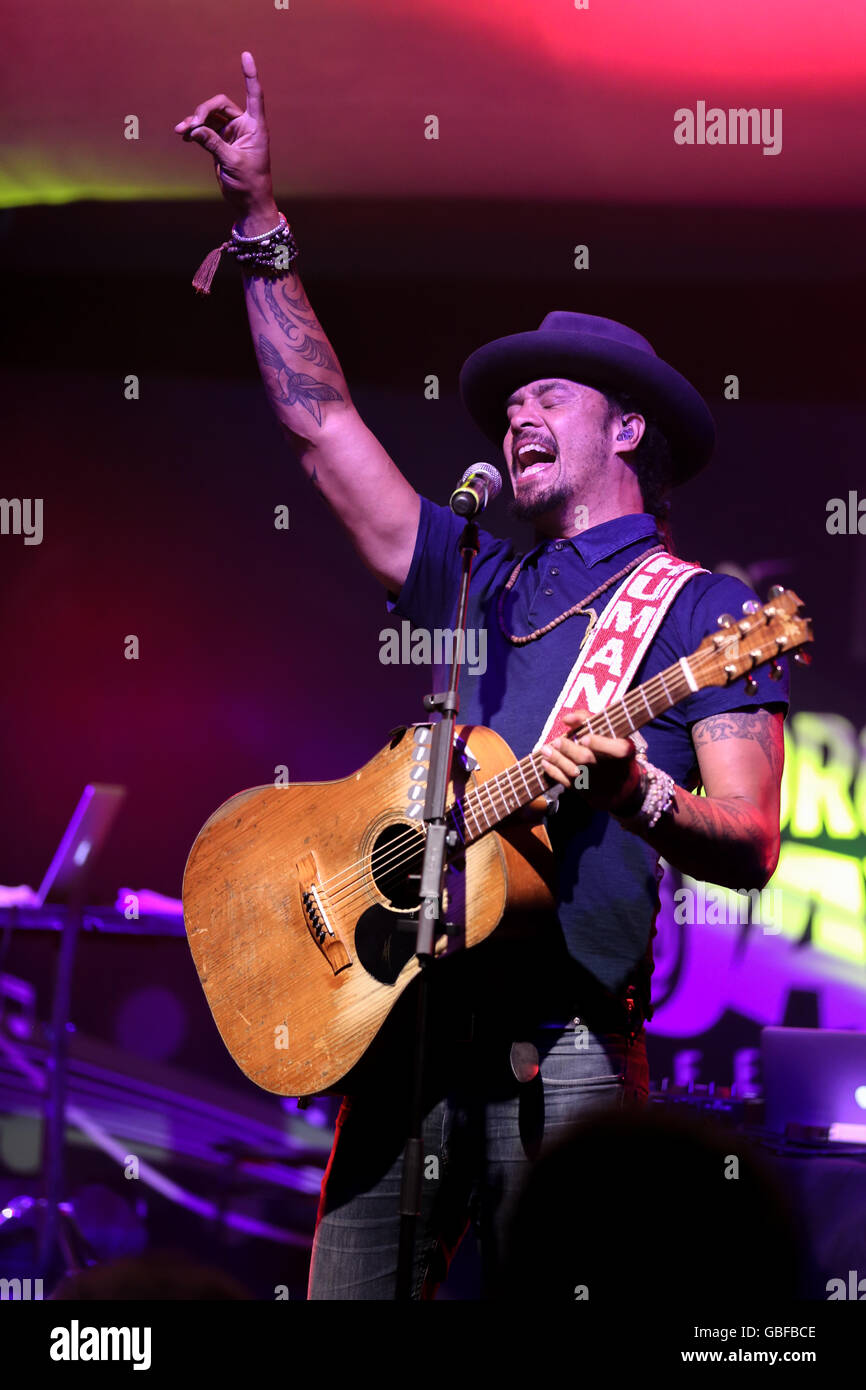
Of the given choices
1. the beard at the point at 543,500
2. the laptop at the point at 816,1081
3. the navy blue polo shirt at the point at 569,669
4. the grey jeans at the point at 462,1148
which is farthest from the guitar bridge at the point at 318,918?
the laptop at the point at 816,1081

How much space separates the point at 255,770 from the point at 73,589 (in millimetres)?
1255

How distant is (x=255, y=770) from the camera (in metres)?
5.58

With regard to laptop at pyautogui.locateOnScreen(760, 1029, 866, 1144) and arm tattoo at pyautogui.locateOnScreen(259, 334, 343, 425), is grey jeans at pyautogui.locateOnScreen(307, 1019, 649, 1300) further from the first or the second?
laptop at pyautogui.locateOnScreen(760, 1029, 866, 1144)

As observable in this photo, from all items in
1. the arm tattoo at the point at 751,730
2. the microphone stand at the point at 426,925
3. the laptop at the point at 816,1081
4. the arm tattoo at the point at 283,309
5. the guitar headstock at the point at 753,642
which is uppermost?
the arm tattoo at the point at 283,309

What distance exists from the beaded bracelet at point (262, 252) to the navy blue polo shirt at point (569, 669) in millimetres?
616

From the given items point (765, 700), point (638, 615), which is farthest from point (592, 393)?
point (765, 700)

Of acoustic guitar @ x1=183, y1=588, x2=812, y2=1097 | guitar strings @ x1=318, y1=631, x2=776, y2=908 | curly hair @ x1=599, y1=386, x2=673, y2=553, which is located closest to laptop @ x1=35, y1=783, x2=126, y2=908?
acoustic guitar @ x1=183, y1=588, x2=812, y2=1097

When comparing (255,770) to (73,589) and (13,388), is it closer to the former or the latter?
(73,589)

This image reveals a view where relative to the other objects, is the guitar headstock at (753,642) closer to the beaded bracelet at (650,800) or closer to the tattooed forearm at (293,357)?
the beaded bracelet at (650,800)

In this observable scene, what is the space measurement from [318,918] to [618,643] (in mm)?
782

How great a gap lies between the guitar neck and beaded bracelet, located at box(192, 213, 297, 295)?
4.26ft

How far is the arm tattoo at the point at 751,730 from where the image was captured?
2227 millimetres

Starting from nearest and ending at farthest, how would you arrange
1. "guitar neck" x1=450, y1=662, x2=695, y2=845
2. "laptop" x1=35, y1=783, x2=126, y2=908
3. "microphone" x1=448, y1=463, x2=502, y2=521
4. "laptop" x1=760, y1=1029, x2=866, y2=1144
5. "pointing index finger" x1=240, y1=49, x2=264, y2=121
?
"guitar neck" x1=450, y1=662, x2=695, y2=845, "microphone" x1=448, y1=463, x2=502, y2=521, "pointing index finger" x1=240, y1=49, x2=264, y2=121, "laptop" x1=760, y1=1029, x2=866, y2=1144, "laptop" x1=35, y1=783, x2=126, y2=908

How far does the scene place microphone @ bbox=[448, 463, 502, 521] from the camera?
219 centimetres
